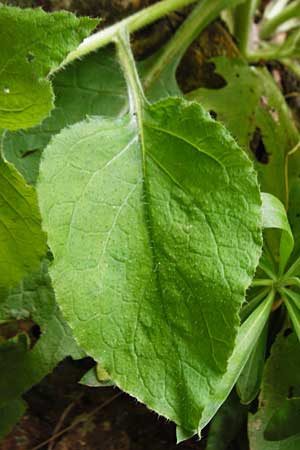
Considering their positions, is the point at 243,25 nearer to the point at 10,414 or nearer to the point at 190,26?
the point at 190,26

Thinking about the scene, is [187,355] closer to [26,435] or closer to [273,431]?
[273,431]

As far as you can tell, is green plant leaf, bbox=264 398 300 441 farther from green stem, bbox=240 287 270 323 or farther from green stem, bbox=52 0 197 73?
green stem, bbox=52 0 197 73

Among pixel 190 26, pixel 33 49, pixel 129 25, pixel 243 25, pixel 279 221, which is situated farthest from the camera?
pixel 243 25

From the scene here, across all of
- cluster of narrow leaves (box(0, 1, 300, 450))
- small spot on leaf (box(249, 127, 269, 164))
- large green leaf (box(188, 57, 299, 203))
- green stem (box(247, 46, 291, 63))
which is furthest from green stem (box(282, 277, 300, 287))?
green stem (box(247, 46, 291, 63))

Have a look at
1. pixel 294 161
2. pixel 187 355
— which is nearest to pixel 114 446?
pixel 187 355

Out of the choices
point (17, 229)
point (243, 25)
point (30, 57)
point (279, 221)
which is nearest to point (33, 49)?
point (30, 57)

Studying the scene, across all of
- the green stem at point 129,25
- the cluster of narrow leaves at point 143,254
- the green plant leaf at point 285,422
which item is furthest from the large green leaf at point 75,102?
the green plant leaf at point 285,422
